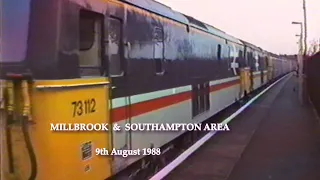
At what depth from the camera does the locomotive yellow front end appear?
4.84 meters

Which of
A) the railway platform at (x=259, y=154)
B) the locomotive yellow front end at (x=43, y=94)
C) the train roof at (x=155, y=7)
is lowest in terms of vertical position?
the railway platform at (x=259, y=154)

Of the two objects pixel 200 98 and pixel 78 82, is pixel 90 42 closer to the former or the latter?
pixel 78 82

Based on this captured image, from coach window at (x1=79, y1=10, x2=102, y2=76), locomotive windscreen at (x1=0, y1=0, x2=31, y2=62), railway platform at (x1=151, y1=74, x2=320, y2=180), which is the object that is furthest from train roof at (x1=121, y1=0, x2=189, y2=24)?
railway platform at (x1=151, y1=74, x2=320, y2=180)

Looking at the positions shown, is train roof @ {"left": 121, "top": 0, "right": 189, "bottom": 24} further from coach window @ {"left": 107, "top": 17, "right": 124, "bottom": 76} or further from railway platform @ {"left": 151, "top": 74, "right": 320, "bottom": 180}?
railway platform @ {"left": 151, "top": 74, "right": 320, "bottom": 180}

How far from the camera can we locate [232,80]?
19.2 meters

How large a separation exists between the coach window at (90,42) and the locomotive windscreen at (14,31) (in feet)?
2.55

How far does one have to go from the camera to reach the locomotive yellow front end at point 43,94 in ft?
15.9

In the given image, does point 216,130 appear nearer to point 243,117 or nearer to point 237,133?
point 237,133

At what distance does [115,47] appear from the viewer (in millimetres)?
6457

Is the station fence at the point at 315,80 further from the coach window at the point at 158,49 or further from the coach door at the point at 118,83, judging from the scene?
the coach door at the point at 118,83

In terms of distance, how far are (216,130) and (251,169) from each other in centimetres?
524

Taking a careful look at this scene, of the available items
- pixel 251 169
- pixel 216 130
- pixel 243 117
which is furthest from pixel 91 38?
pixel 243 117
